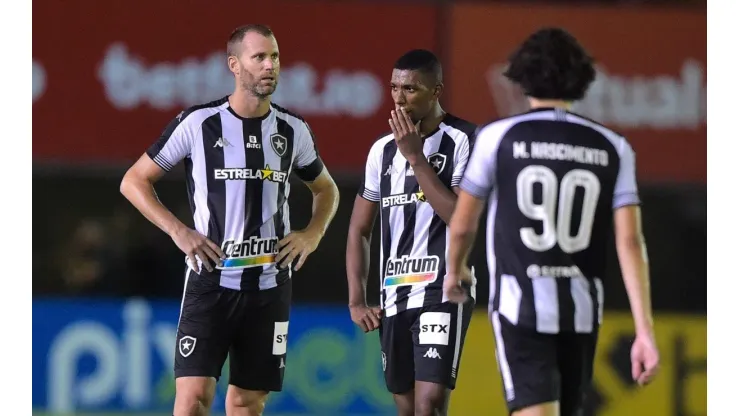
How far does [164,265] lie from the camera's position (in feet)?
41.4

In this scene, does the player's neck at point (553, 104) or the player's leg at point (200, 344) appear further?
the player's leg at point (200, 344)

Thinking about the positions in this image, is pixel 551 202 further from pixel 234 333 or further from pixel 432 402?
pixel 234 333

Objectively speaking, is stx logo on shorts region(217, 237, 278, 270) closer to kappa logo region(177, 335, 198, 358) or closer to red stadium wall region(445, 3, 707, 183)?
kappa logo region(177, 335, 198, 358)

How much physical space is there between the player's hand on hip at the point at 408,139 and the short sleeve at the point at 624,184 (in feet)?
4.23

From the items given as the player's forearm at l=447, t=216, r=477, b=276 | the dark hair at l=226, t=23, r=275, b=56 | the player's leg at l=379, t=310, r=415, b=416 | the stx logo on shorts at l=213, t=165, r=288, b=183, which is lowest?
the player's leg at l=379, t=310, r=415, b=416

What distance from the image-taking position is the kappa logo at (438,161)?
6641 millimetres

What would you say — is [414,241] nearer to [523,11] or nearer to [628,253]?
[628,253]

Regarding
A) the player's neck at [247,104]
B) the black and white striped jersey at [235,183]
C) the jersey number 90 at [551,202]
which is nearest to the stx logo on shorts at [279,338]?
the black and white striped jersey at [235,183]

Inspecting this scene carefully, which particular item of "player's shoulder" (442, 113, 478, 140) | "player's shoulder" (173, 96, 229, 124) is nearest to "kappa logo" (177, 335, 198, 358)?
"player's shoulder" (173, 96, 229, 124)

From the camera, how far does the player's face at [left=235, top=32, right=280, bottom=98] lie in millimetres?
6777

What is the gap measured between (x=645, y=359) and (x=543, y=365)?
0.40m

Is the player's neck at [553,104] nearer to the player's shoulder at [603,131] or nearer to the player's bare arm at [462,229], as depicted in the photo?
the player's shoulder at [603,131]

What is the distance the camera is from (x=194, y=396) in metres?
6.57
